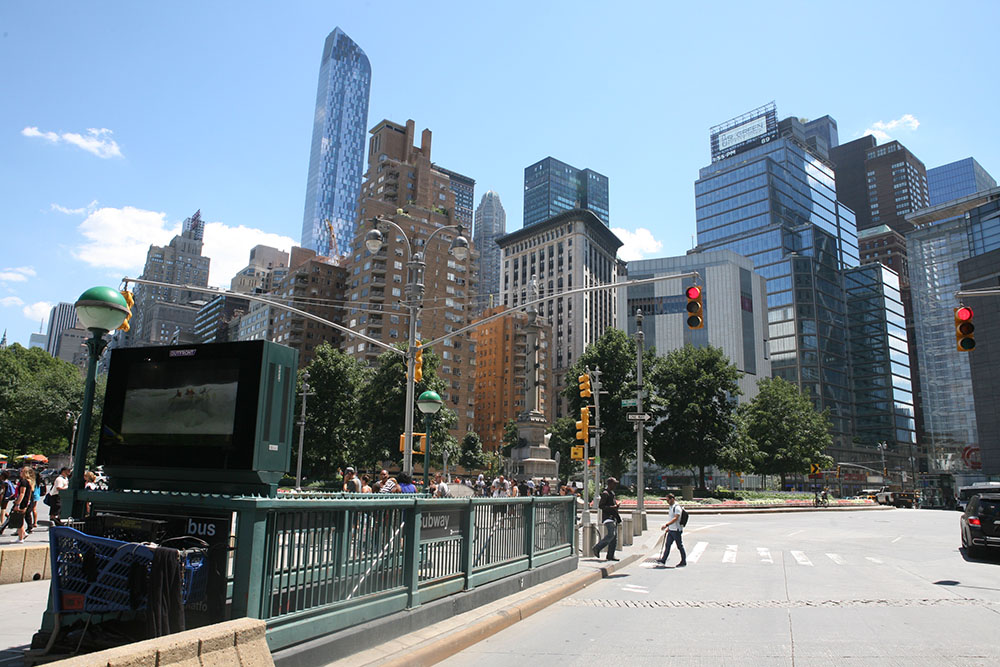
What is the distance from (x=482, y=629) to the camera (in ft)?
25.1

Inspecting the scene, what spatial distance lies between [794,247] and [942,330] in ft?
126

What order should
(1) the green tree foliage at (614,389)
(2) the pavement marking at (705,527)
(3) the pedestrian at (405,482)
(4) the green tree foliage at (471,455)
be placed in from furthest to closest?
(4) the green tree foliage at (471,455), (1) the green tree foliage at (614,389), (2) the pavement marking at (705,527), (3) the pedestrian at (405,482)

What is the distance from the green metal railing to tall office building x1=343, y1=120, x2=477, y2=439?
288 feet

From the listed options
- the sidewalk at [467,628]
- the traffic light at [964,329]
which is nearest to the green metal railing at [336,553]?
the sidewalk at [467,628]

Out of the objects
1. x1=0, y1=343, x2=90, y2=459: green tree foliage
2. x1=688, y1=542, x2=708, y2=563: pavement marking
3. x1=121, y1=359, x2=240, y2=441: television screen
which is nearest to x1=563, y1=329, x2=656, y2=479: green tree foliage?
x1=688, y1=542, x2=708, y2=563: pavement marking

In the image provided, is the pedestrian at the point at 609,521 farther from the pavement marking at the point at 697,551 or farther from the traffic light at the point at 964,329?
the traffic light at the point at 964,329

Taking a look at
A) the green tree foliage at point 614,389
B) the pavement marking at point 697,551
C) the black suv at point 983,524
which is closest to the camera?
the black suv at point 983,524

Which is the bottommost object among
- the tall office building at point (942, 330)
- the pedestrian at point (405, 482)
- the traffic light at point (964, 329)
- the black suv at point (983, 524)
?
the black suv at point (983, 524)

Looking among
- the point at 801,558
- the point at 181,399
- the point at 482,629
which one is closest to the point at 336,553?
the point at 181,399

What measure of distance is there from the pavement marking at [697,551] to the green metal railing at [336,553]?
1020 cm

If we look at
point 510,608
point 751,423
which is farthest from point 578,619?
point 751,423

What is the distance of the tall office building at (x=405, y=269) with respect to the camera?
103500 mm

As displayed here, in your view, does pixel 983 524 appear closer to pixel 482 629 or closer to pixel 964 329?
pixel 964 329

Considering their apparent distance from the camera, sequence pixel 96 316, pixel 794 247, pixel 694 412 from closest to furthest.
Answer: pixel 96 316
pixel 694 412
pixel 794 247
